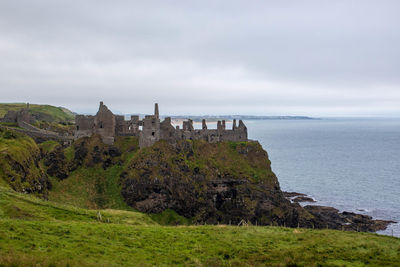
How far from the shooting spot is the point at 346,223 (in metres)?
79.7

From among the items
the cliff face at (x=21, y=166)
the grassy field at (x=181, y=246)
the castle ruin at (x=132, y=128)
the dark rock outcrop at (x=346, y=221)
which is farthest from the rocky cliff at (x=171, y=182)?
the grassy field at (x=181, y=246)

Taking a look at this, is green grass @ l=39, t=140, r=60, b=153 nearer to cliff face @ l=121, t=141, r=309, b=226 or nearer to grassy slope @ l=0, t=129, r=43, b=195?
grassy slope @ l=0, t=129, r=43, b=195

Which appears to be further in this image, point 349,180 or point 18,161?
point 349,180

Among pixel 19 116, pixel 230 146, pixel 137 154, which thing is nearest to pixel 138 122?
pixel 137 154

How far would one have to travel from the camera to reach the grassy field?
20922 mm

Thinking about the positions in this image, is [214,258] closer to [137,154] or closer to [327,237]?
[327,237]

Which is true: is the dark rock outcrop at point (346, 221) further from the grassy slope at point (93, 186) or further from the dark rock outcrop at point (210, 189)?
the grassy slope at point (93, 186)

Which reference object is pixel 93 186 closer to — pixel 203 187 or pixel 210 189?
pixel 203 187

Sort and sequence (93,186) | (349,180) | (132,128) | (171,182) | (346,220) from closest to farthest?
(93,186) → (171,182) → (346,220) → (132,128) → (349,180)

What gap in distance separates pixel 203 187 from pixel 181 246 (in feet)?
154

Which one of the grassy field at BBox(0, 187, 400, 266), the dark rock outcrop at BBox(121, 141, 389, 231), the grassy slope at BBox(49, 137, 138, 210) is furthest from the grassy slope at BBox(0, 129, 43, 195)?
the dark rock outcrop at BBox(121, 141, 389, 231)

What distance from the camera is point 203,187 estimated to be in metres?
72.7

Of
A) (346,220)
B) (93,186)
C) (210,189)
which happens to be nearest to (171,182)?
(210,189)

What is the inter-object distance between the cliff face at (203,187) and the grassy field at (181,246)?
37292mm
